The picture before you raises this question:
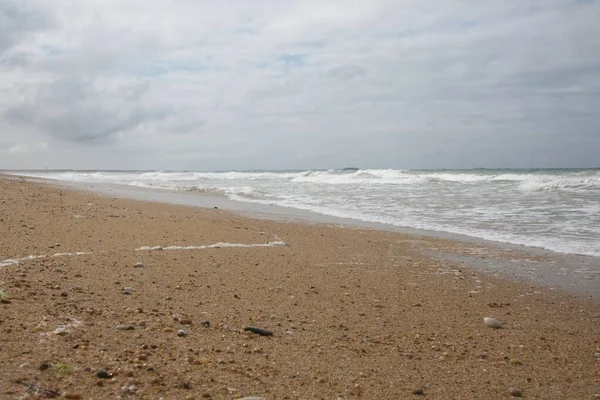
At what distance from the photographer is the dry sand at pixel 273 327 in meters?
A: 2.91

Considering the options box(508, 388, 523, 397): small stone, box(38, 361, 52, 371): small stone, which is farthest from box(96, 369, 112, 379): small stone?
box(508, 388, 523, 397): small stone

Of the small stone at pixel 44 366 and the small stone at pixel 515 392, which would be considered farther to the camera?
the small stone at pixel 515 392

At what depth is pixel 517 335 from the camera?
4.33m

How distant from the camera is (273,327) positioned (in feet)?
13.5

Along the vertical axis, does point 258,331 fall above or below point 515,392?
above

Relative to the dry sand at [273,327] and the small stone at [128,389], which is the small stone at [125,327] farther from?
the small stone at [128,389]

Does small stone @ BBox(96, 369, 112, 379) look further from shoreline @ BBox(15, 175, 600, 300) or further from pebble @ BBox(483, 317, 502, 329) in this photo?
shoreline @ BBox(15, 175, 600, 300)

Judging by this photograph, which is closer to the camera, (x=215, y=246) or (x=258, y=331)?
(x=258, y=331)

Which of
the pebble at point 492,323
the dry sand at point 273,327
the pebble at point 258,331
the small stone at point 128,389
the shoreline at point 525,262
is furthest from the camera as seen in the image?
the shoreline at point 525,262

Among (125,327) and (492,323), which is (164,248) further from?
(492,323)

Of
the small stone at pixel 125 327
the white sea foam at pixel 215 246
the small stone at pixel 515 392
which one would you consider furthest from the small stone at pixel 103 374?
the white sea foam at pixel 215 246

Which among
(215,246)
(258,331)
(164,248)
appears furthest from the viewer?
(215,246)

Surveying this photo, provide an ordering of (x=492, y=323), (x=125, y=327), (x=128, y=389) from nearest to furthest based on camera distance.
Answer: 1. (x=128, y=389)
2. (x=125, y=327)
3. (x=492, y=323)

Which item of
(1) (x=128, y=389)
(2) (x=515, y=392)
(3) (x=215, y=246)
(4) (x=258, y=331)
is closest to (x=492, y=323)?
(2) (x=515, y=392)
